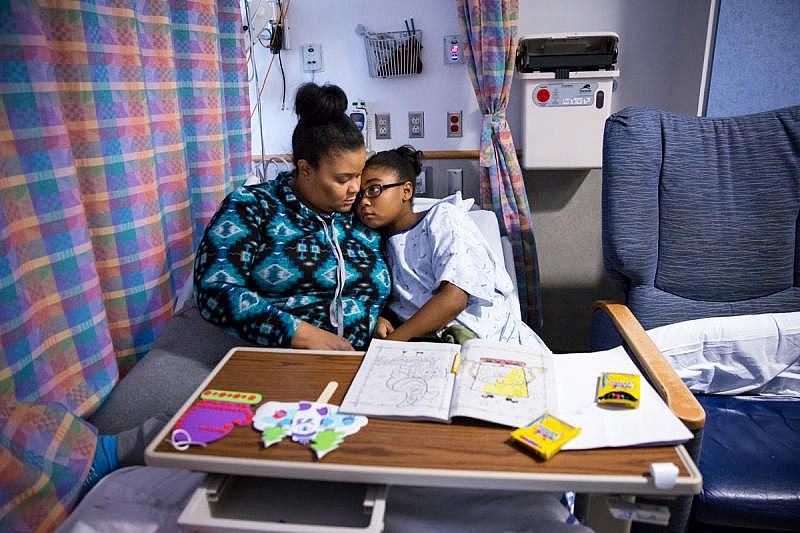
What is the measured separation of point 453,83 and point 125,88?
1.54 m

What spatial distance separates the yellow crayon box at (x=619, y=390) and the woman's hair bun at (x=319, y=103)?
947 mm

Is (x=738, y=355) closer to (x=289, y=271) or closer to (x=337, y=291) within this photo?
(x=337, y=291)

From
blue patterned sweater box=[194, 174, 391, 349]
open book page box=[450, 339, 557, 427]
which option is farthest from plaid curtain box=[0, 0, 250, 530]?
open book page box=[450, 339, 557, 427]

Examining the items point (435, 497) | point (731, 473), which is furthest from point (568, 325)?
point (435, 497)

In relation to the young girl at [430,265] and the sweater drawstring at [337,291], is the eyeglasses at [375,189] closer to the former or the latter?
the young girl at [430,265]

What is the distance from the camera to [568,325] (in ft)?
9.09

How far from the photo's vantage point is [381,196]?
157 cm

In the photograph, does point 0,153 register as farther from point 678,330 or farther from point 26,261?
point 678,330

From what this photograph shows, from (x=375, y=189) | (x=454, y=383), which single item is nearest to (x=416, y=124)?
(x=375, y=189)

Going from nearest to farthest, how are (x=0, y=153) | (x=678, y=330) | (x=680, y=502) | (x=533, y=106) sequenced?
(x=0, y=153)
(x=680, y=502)
(x=678, y=330)
(x=533, y=106)

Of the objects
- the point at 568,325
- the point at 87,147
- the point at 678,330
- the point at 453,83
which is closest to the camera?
the point at 87,147

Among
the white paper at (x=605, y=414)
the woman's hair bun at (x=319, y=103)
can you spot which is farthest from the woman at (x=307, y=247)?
the white paper at (x=605, y=414)

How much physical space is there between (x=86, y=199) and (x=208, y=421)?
80 cm

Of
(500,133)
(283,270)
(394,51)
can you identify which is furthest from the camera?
(394,51)
